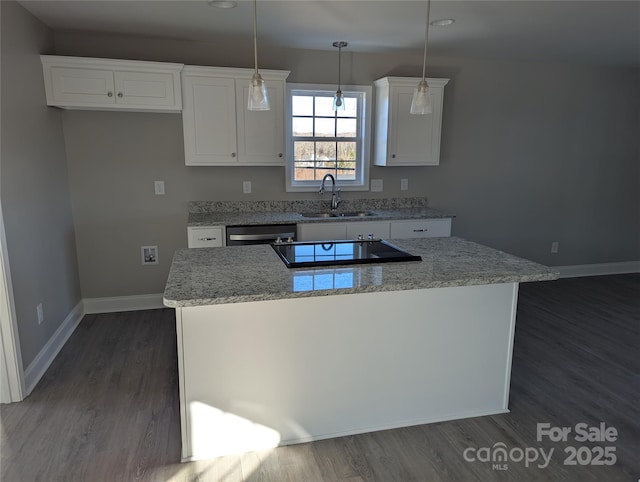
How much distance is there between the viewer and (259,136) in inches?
148

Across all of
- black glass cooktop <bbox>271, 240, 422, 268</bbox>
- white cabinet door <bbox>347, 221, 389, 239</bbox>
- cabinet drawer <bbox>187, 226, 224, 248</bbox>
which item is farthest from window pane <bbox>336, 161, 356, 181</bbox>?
black glass cooktop <bbox>271, 240, 422, 268</bbox>

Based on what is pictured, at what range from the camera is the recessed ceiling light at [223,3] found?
2.73m

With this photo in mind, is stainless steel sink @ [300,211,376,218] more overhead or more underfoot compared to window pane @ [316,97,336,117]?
more underfoot

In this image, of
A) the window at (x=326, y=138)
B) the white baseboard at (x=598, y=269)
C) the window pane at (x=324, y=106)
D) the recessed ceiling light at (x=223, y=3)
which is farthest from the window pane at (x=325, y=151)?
the white baseboard at (x=598, y=269)

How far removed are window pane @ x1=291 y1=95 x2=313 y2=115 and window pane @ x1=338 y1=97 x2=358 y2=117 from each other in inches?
12.2

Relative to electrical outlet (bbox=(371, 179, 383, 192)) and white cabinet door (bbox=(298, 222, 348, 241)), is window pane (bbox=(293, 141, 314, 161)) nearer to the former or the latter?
electrical outlet (bbox=(371, 179, 383, 192))

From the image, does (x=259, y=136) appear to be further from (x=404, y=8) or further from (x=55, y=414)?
(x=55, y=414)

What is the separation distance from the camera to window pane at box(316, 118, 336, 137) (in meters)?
4.27

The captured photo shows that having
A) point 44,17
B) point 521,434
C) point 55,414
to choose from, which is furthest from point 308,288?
point 44,17

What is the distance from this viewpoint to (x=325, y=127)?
429 cm

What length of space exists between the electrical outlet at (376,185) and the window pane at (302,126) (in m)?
0.79

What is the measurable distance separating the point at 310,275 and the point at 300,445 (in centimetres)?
86

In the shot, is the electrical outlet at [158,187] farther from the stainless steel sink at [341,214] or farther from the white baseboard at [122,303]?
the stainless steel sink at [341,214]

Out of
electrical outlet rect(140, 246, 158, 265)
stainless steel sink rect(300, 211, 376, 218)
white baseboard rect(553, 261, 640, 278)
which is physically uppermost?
stainless steel sink rect(300, 211, 376, 218)
